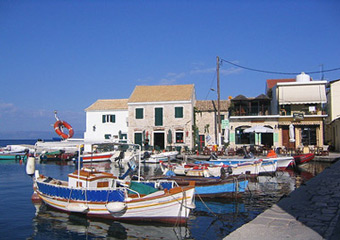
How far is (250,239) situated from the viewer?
269 inches

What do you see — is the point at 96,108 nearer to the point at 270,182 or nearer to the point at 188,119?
the point at 188,119

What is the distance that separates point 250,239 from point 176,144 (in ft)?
94.0

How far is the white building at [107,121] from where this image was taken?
130 feet

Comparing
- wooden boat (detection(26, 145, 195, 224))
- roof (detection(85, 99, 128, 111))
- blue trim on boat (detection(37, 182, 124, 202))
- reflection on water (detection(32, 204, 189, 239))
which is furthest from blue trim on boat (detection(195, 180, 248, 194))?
roof (detection(85, 99, 128, 111))

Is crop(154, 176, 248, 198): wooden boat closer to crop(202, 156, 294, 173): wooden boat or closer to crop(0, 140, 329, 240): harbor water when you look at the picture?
crop(0, 140, 329, 240): harbor water

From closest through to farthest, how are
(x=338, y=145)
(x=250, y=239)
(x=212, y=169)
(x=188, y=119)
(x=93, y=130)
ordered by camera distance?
1. (x=250, y=239)
2. (x=212, y=169)
3. (x=338, y=145)
4. (x=188, y=119)
5. (x=93, y=130)

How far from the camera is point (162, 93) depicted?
37875 millimetres

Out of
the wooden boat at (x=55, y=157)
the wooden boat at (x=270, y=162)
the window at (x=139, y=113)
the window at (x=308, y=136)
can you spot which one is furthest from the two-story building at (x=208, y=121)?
the wooden boat at (x=55, y=157)

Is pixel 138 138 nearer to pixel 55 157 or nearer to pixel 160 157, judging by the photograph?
pixel 160 157

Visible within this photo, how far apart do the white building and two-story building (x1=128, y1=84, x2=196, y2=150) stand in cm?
303

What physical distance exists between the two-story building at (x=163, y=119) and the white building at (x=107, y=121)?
9.95ft

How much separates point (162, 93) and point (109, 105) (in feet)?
25.6

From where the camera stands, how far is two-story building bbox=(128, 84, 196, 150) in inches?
1391

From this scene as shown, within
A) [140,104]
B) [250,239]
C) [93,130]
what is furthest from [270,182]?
[93,130]
